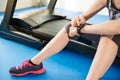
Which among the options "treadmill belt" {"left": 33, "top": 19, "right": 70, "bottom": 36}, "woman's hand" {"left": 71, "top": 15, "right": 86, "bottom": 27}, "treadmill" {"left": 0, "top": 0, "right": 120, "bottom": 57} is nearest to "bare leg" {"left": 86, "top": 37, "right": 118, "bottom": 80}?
"woman's hand" {"left": 71, "top": 15, "right": 86, "bottom": 27}

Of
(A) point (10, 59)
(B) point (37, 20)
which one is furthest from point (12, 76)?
(B) point (37, 20)

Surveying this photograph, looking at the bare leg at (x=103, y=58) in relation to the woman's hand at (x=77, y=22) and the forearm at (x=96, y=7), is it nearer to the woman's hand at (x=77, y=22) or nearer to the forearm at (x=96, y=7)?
the woman's hand at (x=77, y=22)

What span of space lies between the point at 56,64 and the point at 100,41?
67 cm

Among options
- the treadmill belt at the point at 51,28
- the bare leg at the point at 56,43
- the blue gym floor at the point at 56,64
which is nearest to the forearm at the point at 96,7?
the bare leg at the point at 56,43

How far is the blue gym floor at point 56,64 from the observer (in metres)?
1.57

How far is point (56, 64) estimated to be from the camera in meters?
1.78

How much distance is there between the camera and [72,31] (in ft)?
4.39

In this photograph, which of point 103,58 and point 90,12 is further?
point 90,12

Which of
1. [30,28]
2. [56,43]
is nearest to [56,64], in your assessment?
[56,43]

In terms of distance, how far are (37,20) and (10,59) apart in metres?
0.75

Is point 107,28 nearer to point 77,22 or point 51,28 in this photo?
point 77,22

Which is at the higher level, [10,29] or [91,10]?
[91,10]

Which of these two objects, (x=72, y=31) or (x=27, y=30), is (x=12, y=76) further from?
(x=27, y=30)

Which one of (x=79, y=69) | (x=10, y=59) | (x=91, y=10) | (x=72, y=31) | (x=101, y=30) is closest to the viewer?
(x=101, y=30)
